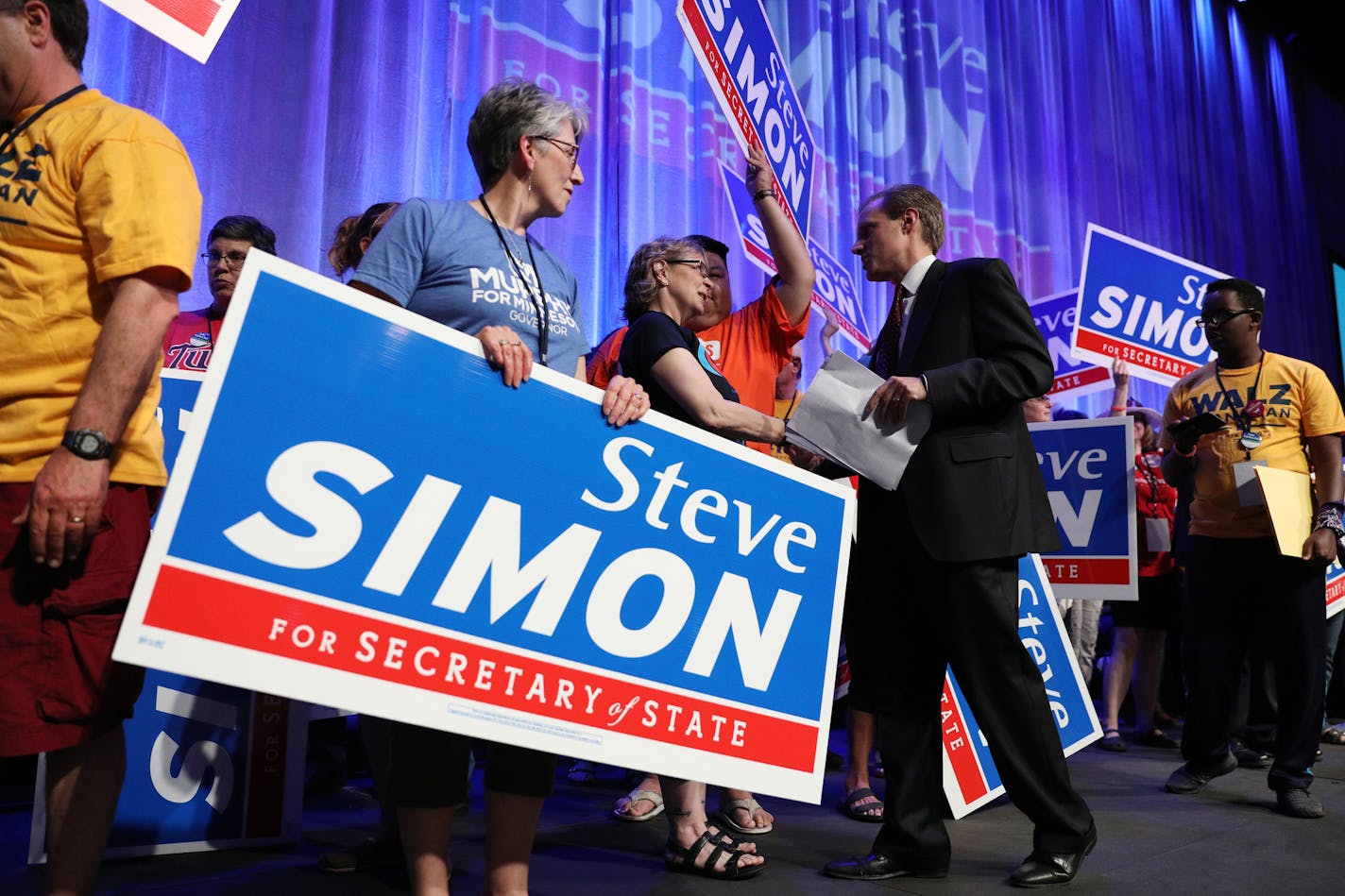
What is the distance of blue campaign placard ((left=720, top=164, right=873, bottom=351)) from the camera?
125 inches

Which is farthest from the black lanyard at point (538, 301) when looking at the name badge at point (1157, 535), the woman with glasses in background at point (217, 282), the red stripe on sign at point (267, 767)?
the name badge at point (1157, 535)

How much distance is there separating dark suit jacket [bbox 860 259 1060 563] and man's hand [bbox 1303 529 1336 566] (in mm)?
1157

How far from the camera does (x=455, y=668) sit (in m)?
1.27

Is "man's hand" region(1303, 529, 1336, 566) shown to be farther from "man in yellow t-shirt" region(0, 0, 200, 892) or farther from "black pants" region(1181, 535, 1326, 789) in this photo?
"man in yellow t-shirt" region(0, 0, 200, 892)

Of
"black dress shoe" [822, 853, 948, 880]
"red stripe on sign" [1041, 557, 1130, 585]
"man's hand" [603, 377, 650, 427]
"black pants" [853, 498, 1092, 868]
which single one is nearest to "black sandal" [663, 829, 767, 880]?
"black dress shoe" [822, 853, 948, 880]

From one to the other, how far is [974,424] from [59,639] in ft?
5.36

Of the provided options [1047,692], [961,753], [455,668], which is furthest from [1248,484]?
[455,668]

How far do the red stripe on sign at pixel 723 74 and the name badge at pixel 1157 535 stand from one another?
8.45 ft

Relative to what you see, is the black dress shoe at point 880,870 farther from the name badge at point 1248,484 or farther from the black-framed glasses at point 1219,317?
the black-framed glasses at point 1219,317

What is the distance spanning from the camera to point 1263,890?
1895mm

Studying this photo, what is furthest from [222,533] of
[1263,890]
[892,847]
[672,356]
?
[1263,890]

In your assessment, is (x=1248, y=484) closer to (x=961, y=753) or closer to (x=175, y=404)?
(x=961, y=753)

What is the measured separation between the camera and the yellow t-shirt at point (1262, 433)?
9.44 ft

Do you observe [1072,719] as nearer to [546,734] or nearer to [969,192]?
[546,734]
